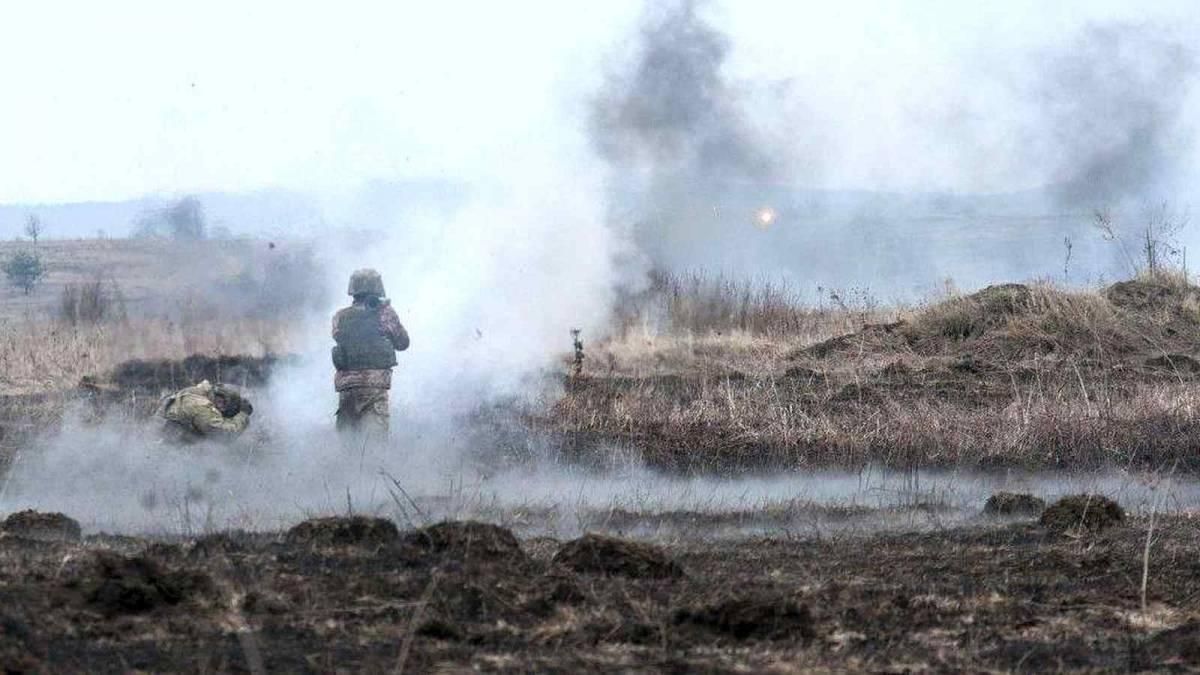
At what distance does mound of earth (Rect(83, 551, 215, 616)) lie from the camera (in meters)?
6.84

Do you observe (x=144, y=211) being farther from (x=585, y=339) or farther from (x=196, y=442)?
(x=196, y=442)

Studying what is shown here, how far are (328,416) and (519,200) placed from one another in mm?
5200

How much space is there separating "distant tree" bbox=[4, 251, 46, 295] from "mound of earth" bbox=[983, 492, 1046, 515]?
33.5 m

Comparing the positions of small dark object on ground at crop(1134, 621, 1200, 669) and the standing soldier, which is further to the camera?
the standing soldier

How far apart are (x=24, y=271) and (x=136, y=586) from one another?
121 feet

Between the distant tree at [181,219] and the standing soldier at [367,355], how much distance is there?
7.14 metres

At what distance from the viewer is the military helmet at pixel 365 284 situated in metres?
14.2

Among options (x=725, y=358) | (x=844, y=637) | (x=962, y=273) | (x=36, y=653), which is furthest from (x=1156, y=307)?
(x=962, y=273)

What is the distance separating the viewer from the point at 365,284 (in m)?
14.2

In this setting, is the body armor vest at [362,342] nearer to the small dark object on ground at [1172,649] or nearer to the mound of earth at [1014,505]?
the mound of earth at [1014,505]

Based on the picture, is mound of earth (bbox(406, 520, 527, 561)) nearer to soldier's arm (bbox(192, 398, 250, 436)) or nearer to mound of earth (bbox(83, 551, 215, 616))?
mound of earth (bbox(83, 551, 215, 616))

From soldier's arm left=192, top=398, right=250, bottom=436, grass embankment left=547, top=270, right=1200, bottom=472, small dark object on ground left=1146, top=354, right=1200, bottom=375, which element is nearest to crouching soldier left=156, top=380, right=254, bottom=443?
soldier's arm left=192, top=398, right=250, bottom=436

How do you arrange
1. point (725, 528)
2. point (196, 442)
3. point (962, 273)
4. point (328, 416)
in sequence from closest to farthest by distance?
point (725, 528) < point (196, 442) < point (328, 416) < point (962, 273)

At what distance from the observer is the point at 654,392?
19.1 meters
